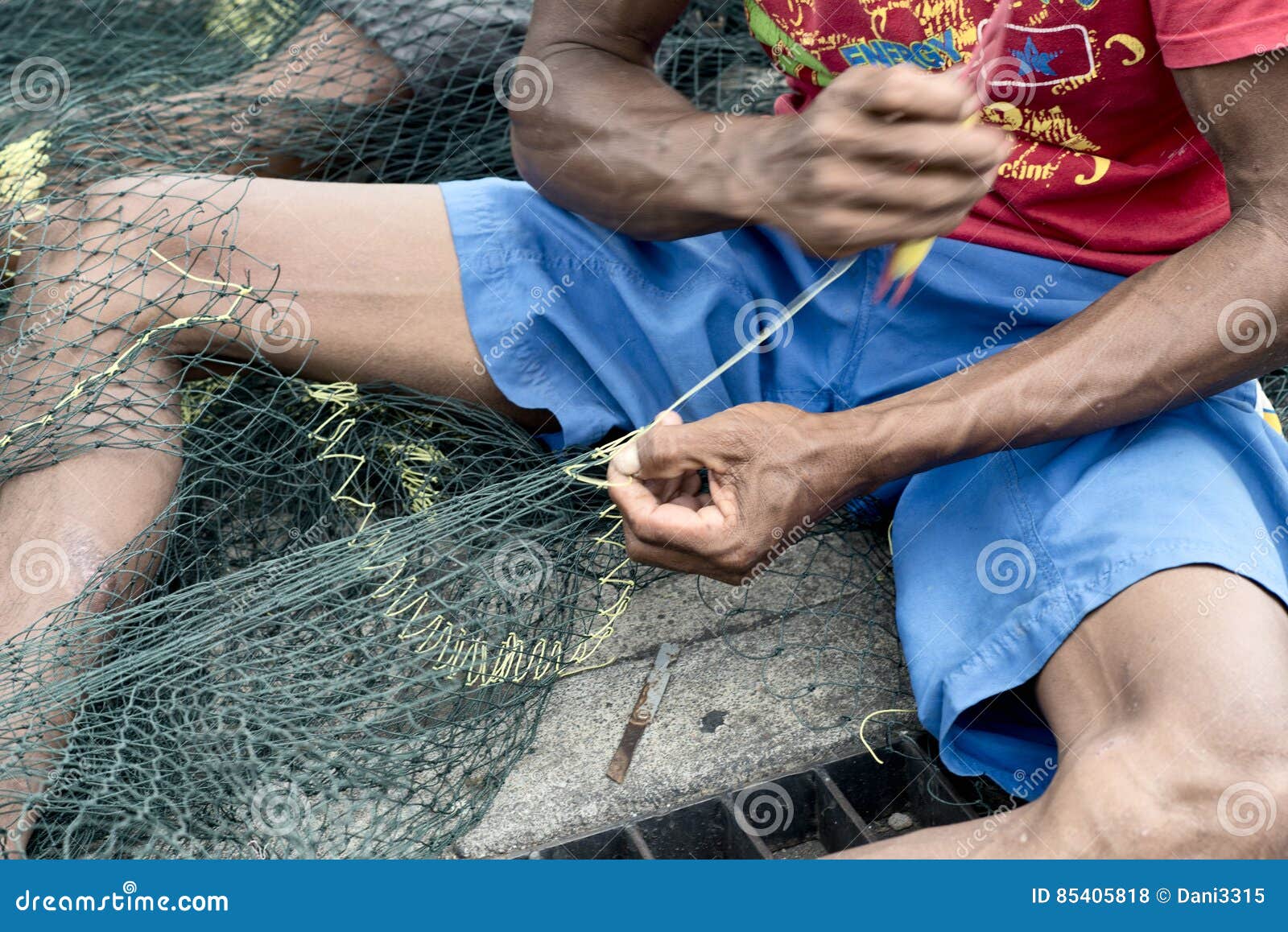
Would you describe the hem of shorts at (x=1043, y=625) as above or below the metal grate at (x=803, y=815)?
above

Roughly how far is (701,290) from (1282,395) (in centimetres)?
96

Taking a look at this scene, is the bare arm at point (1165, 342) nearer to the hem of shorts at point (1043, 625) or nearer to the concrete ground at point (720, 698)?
the hem of shorts at point (1043, 625)

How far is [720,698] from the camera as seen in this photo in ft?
5.69

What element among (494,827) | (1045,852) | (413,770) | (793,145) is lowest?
(494,827)

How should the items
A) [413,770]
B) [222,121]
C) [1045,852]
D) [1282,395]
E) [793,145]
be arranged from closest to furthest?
[1045,852] < [793,145] < [413,770] < [1282,395] < [222,121]

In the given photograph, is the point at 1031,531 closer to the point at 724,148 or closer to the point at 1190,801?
the point at 1190,801

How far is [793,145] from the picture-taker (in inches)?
51.7

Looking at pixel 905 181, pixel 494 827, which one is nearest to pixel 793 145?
pixel 905 181

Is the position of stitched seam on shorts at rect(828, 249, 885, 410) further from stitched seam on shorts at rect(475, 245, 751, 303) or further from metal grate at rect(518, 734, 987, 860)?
metal grate at rect(518, 734, 987, 860)

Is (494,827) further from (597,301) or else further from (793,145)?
(793,145)

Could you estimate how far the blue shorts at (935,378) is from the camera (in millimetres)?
1299

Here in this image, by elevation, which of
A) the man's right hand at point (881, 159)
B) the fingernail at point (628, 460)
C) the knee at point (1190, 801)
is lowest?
the knee at point (1190, 801)

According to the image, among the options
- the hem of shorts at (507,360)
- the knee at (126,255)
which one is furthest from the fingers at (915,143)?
the knee at (126,255)

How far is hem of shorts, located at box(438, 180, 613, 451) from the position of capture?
162 cm
